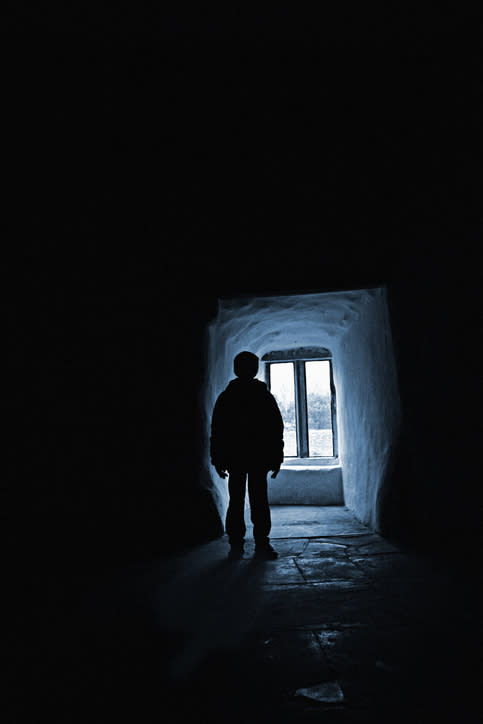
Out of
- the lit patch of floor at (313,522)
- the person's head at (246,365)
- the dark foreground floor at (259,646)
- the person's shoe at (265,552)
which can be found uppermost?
the person's head at (246,365)

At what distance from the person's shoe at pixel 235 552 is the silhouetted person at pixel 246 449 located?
70 millimetres

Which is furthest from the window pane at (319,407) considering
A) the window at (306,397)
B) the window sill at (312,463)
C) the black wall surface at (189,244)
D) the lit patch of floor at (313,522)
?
the black wall surface at (189,244)

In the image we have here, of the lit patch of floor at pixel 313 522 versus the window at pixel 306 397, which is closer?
the lit patch of floor at pixel 313 522

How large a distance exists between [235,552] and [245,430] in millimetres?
875

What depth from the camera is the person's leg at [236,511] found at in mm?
3377

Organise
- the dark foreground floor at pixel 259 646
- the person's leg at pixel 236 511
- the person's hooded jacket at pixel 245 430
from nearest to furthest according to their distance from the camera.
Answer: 1. the dark foreground floor at pixel 259 646
2. the person's leg at pixel 236 511
3. the person's hooded jacket at pixel 245 430

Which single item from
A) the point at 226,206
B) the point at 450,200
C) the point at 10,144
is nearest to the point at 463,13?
the point at 450,200

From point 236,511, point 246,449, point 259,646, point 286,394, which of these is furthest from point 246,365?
point 286,394

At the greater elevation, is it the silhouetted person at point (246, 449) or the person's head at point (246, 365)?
the person's head at point (246, 365)

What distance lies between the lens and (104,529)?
3.50 m

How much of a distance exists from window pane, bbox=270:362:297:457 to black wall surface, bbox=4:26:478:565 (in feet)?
12.1

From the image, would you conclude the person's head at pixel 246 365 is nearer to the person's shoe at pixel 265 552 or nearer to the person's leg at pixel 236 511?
the person's leg at pixel 236 511

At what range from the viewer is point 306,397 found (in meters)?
7.37

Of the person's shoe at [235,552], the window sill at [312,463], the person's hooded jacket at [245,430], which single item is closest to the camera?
the person's shoe at [235,552]
